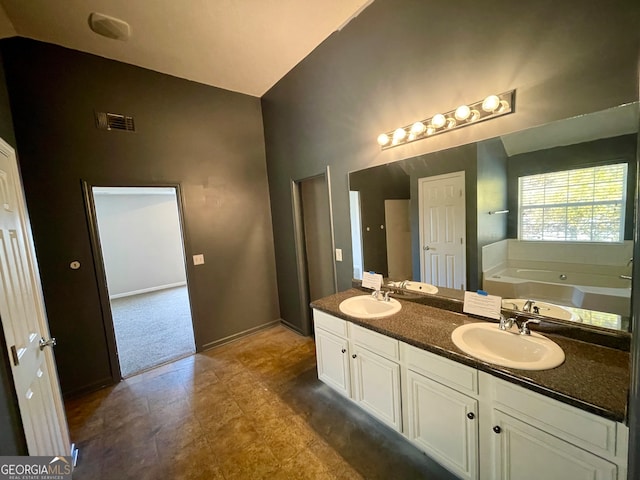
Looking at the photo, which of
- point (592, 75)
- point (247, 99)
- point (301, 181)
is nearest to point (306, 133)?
point (301, 181)

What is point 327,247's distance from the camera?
3.16 m

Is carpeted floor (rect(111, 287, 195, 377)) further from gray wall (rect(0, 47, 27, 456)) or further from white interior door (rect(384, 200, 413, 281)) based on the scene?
white interior door (rect(384, 200, 413, 281))

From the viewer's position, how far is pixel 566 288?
140cm

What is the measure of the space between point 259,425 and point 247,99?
3.52 meters

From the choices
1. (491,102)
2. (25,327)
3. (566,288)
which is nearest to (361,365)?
(566,288)

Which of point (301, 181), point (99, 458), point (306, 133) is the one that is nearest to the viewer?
point (99, 458)

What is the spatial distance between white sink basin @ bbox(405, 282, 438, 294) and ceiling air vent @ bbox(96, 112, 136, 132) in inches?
121

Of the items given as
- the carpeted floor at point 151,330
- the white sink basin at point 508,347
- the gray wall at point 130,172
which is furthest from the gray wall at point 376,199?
the carpeted floor at point 151,330

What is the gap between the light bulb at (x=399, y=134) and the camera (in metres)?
1.95

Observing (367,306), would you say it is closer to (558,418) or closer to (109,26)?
(558,418)

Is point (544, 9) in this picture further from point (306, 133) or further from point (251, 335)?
point (251, 335)

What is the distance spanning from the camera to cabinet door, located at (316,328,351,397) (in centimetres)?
199

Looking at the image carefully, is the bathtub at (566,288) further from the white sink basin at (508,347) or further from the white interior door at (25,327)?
the white interior door at (25,327)

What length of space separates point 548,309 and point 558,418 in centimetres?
63
